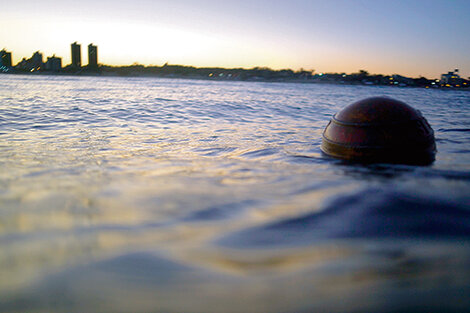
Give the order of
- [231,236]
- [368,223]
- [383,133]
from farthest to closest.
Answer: [383,133], [368,223], [231,236]

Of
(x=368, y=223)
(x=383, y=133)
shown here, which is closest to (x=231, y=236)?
(x=368, y=223)

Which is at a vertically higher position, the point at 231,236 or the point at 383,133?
the point at 383,133

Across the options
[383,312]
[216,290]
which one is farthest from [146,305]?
[383,312]

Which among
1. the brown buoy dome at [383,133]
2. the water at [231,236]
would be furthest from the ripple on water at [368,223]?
the brown buoy dome at [383,133]

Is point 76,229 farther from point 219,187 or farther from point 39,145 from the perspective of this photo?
point 39,145

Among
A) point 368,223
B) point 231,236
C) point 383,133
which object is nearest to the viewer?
point 231,236

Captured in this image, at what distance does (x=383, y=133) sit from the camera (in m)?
4.34

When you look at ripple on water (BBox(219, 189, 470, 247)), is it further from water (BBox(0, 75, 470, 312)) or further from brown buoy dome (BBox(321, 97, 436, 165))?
brown buoy dome (BBox(321, 97, 436, 165))

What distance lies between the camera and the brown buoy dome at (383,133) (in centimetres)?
433

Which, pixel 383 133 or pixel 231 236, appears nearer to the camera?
pixel 231 236

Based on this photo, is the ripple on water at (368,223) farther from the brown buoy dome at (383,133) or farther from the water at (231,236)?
the brown buoy dome at (383,133)

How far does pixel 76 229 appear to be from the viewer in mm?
2492

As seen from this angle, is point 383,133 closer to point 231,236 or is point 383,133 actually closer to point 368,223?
point 368,223

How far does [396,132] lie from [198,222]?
325cm
